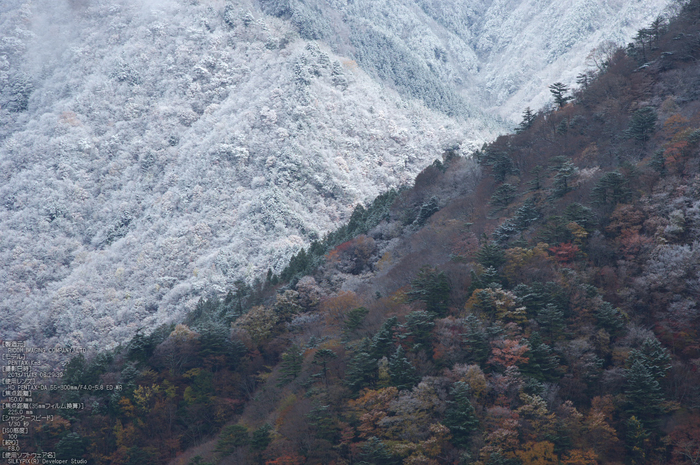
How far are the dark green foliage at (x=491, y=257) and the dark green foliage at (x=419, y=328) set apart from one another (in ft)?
28.1

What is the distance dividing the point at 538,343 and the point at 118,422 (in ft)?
154

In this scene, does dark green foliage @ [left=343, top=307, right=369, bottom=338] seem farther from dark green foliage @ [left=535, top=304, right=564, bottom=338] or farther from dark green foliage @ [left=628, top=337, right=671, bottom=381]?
dark green foliage @ [left=628, top=337, right=671, bottom=381]

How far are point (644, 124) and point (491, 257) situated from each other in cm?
2483

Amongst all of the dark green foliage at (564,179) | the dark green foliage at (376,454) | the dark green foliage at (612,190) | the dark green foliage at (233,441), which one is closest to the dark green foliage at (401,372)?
the dark green foliage at (376,454)

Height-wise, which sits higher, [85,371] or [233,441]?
[233,441]

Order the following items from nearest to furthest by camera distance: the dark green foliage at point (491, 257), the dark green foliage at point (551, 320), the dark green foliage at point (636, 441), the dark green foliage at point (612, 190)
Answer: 1. the dark green foliage at point (636, 441)
2. the dark green foliage at point (551, 320)
3. the dark green foliage at point (612, 190)
4. the dark green foliage at point (491, 257)

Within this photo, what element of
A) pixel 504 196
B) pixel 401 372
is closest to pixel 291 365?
pixel 401 372

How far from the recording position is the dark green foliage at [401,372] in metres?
49.9

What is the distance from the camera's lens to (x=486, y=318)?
173 feet

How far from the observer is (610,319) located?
48.9m

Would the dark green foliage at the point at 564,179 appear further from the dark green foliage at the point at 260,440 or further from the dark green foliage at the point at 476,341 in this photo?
the dark green foliage at the point at 260,440

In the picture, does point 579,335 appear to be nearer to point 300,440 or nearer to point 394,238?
point 300,440

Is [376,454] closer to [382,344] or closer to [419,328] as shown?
[382,344]

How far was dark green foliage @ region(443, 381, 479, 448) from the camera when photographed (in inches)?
1748
